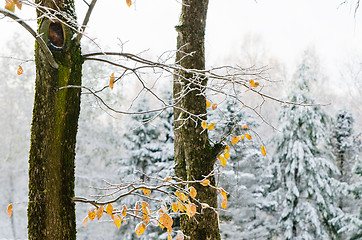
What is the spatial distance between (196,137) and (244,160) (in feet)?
27.9

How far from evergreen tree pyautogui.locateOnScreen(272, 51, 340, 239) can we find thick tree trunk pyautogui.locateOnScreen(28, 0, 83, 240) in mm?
9774

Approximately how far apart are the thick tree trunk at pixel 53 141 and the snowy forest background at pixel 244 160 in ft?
22.1

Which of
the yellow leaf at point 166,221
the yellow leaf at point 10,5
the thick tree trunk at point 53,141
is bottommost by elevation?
the yellow leaf at point 166,221

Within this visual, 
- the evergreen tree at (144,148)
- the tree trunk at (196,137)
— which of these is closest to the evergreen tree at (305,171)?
the evergreen tree at (144,148)

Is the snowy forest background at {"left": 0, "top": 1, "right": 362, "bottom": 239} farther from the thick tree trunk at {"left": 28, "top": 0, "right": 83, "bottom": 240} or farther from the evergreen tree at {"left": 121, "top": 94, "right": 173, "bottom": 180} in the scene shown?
the thick tree trunk at {"left": 28, "top": 0, "right": 83, "bottom": 240}

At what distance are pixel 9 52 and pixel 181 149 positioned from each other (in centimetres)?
1323

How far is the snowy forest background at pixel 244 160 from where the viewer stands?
10.8 m

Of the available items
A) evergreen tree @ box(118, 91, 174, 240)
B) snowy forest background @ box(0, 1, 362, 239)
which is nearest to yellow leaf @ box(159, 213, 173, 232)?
snowy forest background @ box(0, 1, 362, 239)

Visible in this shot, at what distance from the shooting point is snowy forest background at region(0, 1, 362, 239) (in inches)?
425

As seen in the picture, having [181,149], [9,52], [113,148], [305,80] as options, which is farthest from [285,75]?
[181,149]

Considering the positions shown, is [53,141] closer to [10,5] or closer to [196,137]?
[10,5]

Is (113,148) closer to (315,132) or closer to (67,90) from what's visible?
(315,132)

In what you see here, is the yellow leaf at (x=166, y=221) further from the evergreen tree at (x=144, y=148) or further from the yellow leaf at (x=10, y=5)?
the evergreen tree at (x=144, y=148)

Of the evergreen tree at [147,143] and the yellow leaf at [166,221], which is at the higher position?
the evergreen tree at [147,143]
